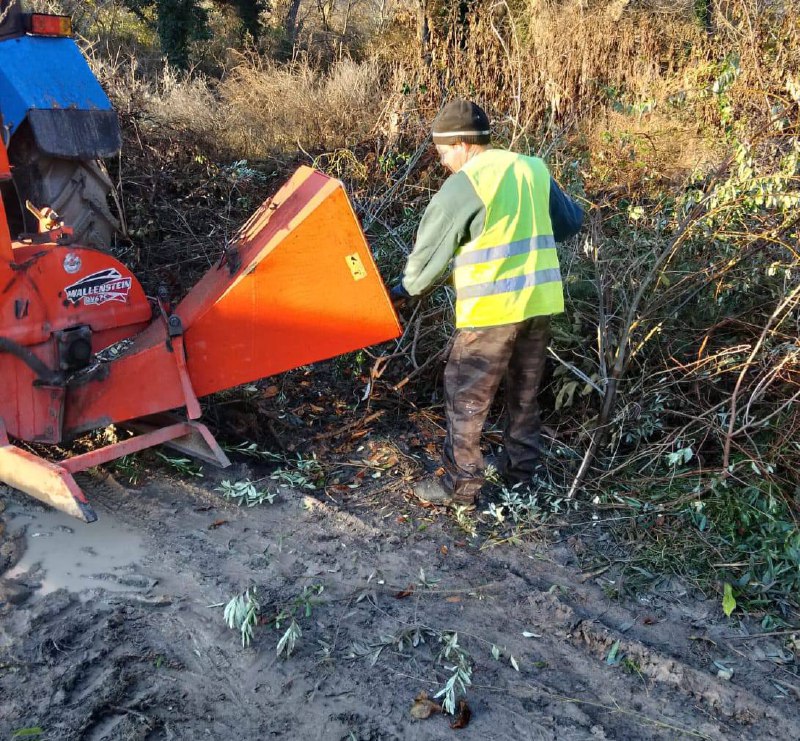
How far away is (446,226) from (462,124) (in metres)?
0.45

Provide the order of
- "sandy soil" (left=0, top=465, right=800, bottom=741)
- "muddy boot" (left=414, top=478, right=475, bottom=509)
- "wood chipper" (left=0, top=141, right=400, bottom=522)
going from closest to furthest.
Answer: "sandy soil" (left=0, top=465, right=800, bottom=741)
"wood chipper" (left=0, top=141, right=400, bottom=522)
"muddy boot" (left=414, top=478, right=475, bottom=509)

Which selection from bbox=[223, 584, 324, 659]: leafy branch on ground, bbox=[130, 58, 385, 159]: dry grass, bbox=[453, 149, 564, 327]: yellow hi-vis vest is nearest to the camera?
bbox=[223, 584, 324, 659]: leafy branch on ground

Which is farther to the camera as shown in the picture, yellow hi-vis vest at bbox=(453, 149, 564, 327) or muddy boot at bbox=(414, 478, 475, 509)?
muddy boot at bbox=(414, 478, 475, 509)

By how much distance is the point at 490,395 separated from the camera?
345cm

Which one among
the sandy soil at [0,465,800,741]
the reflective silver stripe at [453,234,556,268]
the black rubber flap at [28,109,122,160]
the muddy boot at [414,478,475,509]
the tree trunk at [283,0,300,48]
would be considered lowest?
the muddy boot at [414,478,475,509]

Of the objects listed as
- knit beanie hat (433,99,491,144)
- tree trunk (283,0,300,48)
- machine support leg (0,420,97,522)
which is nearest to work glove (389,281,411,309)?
knit beanie hat (433,99,491,144)

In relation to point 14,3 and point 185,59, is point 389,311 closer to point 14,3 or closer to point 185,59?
point 14,3

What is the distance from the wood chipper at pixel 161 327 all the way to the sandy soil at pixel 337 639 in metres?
0.34

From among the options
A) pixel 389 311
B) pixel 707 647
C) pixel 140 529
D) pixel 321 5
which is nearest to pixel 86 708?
pixel 140 529

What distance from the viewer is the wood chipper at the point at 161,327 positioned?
3039 millimetres

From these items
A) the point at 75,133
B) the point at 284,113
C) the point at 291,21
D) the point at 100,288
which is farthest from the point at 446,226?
the point at 291,21

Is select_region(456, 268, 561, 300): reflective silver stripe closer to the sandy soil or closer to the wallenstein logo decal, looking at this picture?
the sandy soil

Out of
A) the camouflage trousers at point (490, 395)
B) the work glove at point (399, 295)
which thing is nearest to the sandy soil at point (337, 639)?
the camouflage trousers at point (490, 395)

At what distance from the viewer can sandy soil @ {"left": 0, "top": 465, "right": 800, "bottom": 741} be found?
2330 mm
